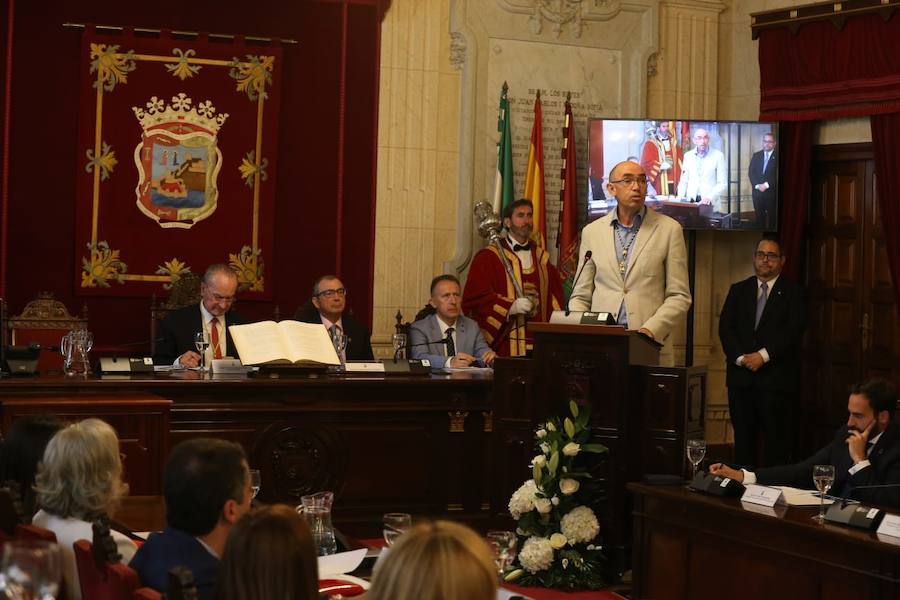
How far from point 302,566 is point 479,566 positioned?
39cm

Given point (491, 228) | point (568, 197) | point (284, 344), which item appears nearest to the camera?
point (284, 344)

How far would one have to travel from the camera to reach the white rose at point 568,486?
5684 mm

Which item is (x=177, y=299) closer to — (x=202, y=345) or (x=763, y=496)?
(x=202, y=345)

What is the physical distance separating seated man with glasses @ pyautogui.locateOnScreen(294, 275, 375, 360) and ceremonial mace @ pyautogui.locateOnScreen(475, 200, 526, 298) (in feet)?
4.44

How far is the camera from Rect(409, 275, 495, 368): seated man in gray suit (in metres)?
7.72

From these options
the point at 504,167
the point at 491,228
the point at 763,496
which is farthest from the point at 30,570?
the point at 504,167

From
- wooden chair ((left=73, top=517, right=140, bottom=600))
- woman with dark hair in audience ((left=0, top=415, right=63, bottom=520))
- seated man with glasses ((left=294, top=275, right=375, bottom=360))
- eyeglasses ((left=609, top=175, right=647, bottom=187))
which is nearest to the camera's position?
wooden chair ((left=73, top=517, right=140, bottom=600))

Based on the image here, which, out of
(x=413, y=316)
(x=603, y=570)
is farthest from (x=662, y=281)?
(x=413, y=316)

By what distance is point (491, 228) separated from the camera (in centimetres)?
875

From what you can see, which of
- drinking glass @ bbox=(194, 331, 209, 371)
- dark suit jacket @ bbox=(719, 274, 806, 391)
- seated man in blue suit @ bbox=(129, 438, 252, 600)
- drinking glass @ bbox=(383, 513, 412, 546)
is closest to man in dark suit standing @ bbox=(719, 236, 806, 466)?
dark suit jacket @ bbox=(719, 274, 806, 391)

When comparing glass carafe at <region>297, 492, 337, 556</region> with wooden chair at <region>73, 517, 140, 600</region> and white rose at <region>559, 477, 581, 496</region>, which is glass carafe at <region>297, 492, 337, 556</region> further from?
white rose at <region>559, 477, 581, 496</region>

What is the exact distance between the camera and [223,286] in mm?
6875

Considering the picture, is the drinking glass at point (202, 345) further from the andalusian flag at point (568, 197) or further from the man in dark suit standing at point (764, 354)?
the man in dark suit standing at point (764, 354)

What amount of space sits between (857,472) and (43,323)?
16.6 ft
